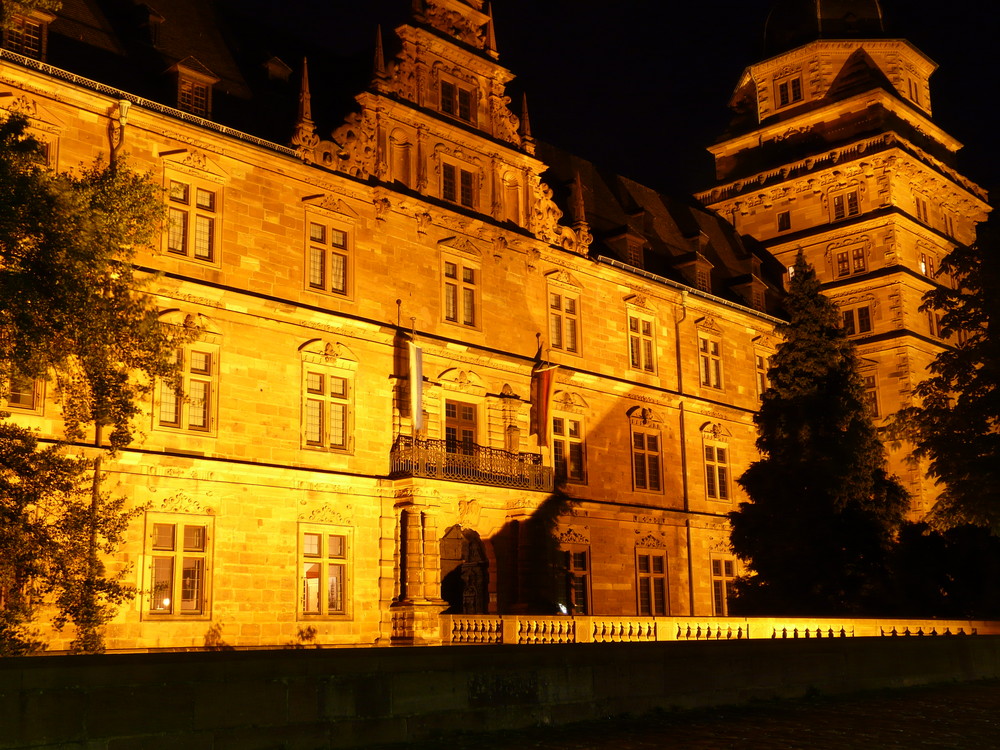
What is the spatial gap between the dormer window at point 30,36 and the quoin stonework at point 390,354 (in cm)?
8

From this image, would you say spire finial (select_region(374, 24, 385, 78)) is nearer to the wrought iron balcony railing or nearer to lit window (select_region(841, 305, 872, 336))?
the wrought iron balcony railing

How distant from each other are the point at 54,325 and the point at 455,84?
17.7m

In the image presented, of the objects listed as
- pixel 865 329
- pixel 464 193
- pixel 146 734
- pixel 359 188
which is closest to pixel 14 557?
pixel 146 734

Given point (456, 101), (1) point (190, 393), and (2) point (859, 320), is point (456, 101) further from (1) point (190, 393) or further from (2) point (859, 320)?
(2) point (859, 320)

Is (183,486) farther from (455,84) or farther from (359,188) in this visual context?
(455,84)

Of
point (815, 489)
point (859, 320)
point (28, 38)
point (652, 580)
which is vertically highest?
point (28, 38)

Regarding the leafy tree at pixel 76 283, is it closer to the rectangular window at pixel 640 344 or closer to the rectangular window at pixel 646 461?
the rectangular window at pixel 646 461

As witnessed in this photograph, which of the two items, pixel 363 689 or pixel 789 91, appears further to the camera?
pixel 789 91

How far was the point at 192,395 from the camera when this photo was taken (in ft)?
80.8

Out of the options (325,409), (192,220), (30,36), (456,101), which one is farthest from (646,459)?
(30,36)

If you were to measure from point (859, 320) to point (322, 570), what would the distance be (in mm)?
30086

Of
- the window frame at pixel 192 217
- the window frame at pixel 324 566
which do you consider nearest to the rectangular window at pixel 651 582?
the window frame at pixel 324 566

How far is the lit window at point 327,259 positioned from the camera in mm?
27719

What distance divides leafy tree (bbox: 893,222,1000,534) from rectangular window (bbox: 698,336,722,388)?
10.3 m
